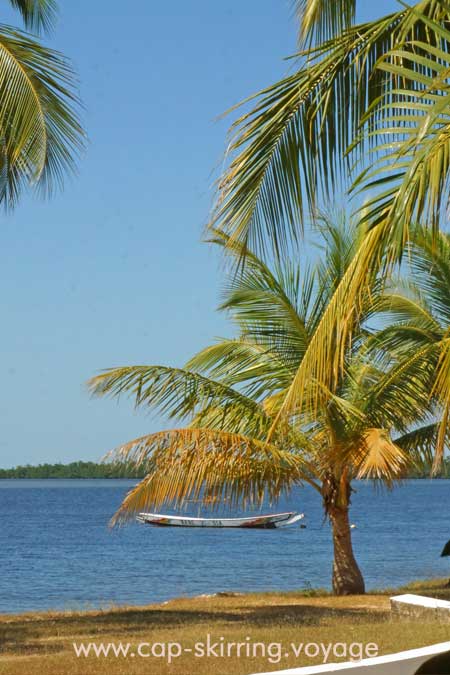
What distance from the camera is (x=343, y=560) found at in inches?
585

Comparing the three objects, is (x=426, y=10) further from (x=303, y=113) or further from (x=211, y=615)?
(x=211, y=615)

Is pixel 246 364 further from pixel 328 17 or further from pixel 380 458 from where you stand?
pixel 328 17

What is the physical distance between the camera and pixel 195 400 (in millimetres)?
13516

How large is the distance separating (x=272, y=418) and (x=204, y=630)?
4415mm

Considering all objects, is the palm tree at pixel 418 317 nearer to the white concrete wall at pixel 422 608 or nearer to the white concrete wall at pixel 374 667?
the white concrete wall at pixel 422 608

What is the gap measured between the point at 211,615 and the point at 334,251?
215 inches

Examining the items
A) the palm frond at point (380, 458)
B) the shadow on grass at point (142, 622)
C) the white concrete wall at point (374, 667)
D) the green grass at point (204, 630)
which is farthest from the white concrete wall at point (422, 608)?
the white concrete wall at point (374, 667)

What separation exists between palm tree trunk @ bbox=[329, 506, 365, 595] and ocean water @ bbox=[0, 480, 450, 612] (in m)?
0.95

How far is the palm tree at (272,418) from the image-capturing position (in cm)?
1276

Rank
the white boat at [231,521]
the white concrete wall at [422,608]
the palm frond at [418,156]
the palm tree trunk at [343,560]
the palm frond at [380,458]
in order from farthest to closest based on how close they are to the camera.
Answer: the white boat at [231,521]
the palm tree trunk at [343,560]
the palm frond at [380,458]
the white concrete wall at [422,608]
the palm frond at [418,156]

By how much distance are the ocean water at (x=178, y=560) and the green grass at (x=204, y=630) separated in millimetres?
1959

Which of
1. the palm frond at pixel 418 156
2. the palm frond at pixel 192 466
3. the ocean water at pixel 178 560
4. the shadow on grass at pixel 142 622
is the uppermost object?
the palm frond at pixel 418 156

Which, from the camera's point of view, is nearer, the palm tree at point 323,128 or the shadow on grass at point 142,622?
the palm tree at point 323,128

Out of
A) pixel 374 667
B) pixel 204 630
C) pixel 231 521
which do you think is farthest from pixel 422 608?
pixel 231 521
